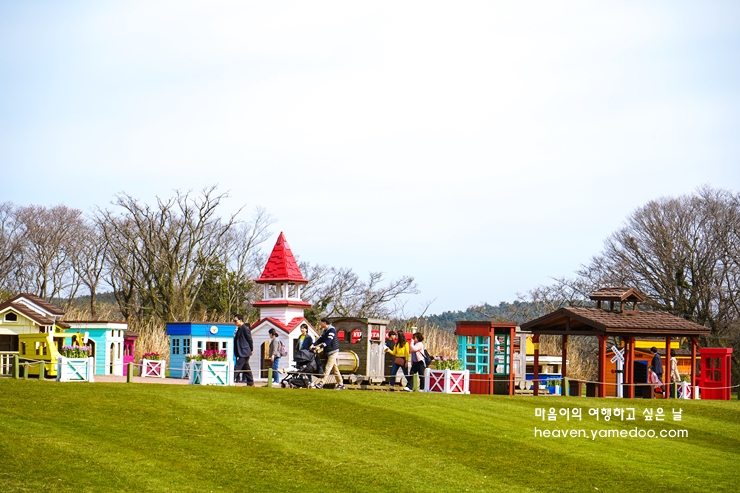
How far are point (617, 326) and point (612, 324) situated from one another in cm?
16

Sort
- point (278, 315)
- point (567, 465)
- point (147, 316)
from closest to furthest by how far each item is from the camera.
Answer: point (567, 465) → point (278, 315) → point (147, 316)

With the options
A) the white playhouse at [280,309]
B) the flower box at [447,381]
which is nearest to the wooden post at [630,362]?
the flower box at [447,381]

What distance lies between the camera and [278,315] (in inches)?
1297

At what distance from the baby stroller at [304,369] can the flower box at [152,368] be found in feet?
25.5

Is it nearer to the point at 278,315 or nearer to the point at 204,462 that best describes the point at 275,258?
the point at 278,315

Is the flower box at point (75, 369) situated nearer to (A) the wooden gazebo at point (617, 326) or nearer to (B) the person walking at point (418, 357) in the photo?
(B) the person walking at point (418, 357)

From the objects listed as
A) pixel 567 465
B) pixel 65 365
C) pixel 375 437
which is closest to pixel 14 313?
pixel 65 365

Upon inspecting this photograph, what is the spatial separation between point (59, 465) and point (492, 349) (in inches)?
671

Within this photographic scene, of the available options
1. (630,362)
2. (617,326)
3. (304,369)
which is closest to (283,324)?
(304,369)

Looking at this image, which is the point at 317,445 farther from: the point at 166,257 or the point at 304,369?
the point at 166,257

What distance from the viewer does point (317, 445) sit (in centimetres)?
1606

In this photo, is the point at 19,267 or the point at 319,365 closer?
the point at 319,365

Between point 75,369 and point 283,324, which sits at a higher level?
point 283,324

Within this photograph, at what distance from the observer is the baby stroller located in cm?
2453
